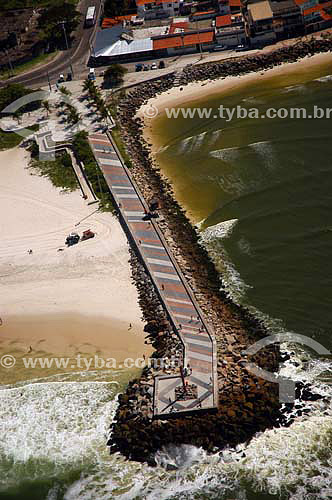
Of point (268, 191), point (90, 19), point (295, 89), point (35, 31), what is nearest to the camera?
point (268, 191)

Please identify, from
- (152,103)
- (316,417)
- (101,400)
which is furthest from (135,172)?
(316,417)

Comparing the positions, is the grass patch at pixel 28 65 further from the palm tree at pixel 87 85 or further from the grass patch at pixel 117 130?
the grass patch at pixel 117 130

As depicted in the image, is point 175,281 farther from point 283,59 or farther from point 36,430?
point 283,59

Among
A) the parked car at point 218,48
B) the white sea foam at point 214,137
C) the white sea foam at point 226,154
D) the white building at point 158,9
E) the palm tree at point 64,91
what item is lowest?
the white sea foam at point 226,154

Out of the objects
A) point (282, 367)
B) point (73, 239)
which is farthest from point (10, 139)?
point (282, 367)

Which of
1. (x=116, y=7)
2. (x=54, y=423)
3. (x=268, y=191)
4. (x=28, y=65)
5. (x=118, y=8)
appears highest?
(x=116, y=7)

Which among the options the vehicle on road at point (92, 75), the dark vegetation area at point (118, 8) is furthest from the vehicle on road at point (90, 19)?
the vehicle on road at point (92, 75)

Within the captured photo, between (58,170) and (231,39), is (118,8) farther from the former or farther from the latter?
(58,170)
